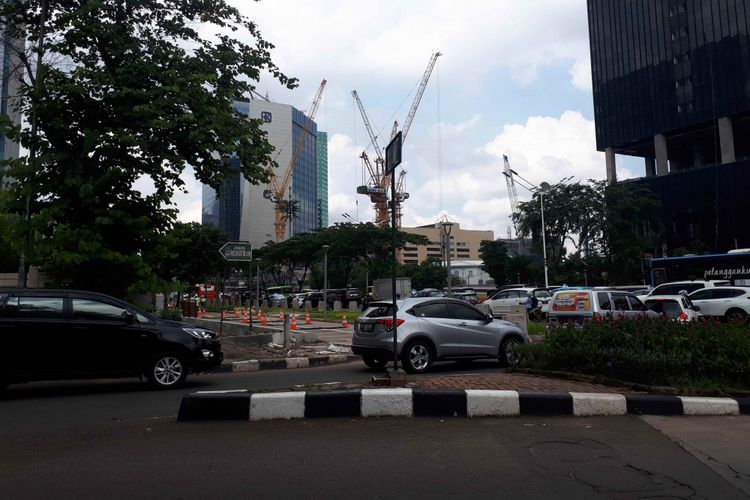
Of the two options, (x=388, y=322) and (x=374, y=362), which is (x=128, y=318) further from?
(x=374, y=362)

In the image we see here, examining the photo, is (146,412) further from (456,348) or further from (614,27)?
(614,27)

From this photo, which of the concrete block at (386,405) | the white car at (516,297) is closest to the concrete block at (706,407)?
the concrete block at (386,405)

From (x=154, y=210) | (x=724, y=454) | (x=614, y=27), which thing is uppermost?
(x=614, y=27)

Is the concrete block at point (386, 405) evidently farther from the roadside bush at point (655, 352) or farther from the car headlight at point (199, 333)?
the car headlight at point (199, 333)

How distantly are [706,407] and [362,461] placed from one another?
14.3ft

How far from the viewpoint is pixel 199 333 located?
9555 millimetres

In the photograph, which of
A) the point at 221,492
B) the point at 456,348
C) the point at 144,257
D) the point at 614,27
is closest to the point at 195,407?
the point at 221,492

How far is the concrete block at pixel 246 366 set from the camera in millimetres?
11883

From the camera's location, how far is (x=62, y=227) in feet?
37.4

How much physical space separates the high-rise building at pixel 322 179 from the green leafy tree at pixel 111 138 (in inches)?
5653

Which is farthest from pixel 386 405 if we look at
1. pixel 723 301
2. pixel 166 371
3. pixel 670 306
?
pixel 723 301

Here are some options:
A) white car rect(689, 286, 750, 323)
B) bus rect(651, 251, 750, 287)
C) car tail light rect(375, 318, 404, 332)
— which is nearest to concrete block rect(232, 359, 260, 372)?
car tail light rect(375, 318, 404, 332)

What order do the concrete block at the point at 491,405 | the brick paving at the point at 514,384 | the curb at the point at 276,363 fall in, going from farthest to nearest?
the curb at the point at 276,363 → the brick paving at the point at 514,384 → the concrete block at the point at 491,405

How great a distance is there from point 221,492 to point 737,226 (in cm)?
6355
